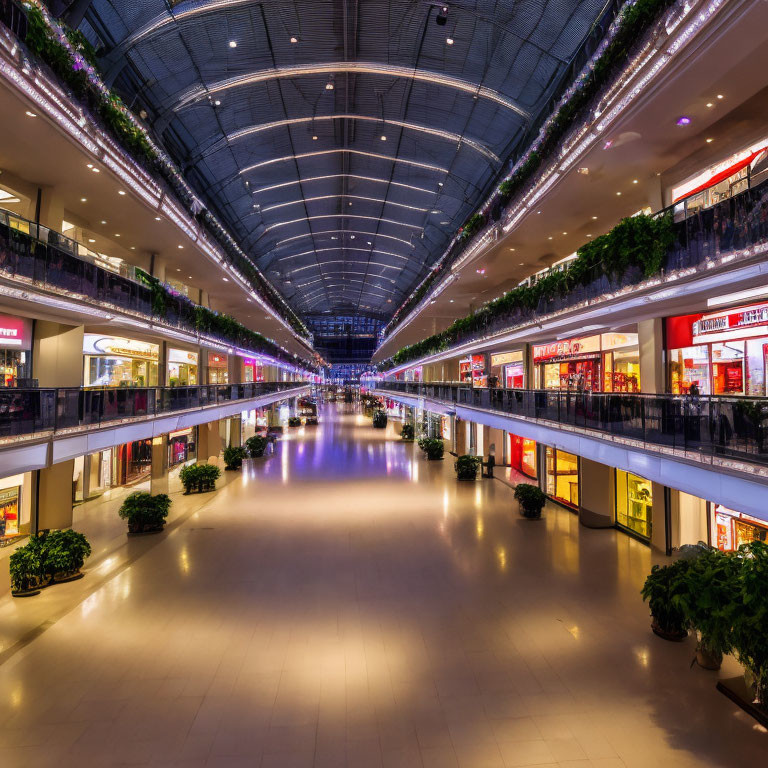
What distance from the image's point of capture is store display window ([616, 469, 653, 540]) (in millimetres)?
11461

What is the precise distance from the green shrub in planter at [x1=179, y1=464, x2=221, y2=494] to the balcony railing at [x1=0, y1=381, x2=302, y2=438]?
4.02 metres

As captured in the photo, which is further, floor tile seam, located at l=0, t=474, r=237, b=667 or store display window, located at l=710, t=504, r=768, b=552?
store display window, located at l=710, t=504, r=768, b=552

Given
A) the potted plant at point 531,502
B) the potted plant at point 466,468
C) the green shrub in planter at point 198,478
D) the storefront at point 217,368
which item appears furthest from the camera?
the storefront at point 217,368

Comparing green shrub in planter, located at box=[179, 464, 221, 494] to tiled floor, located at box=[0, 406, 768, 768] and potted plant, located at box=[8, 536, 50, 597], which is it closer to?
tiled floor, located at box=[0, 406, 768, 768]

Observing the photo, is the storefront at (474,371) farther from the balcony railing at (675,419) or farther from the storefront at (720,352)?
the storefront at (720,352)

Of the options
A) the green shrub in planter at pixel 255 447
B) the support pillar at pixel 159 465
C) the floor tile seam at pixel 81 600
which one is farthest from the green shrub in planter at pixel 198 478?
the green shrub in planter at pixel 255 447

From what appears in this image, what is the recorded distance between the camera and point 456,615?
785 cm

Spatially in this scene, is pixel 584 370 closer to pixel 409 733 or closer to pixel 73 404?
pixel 409 733

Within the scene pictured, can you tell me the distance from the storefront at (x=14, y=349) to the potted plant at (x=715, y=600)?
464 inches

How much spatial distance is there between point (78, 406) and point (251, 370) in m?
28.9

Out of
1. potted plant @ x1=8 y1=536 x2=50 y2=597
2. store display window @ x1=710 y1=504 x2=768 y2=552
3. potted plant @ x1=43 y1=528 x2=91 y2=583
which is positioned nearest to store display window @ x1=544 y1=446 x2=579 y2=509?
store display window @ x1=710 y1=504 x2=768 y2=552

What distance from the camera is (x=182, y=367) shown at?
840 inches

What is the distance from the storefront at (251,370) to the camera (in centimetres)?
3372

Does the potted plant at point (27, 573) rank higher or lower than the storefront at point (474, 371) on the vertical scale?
lower
